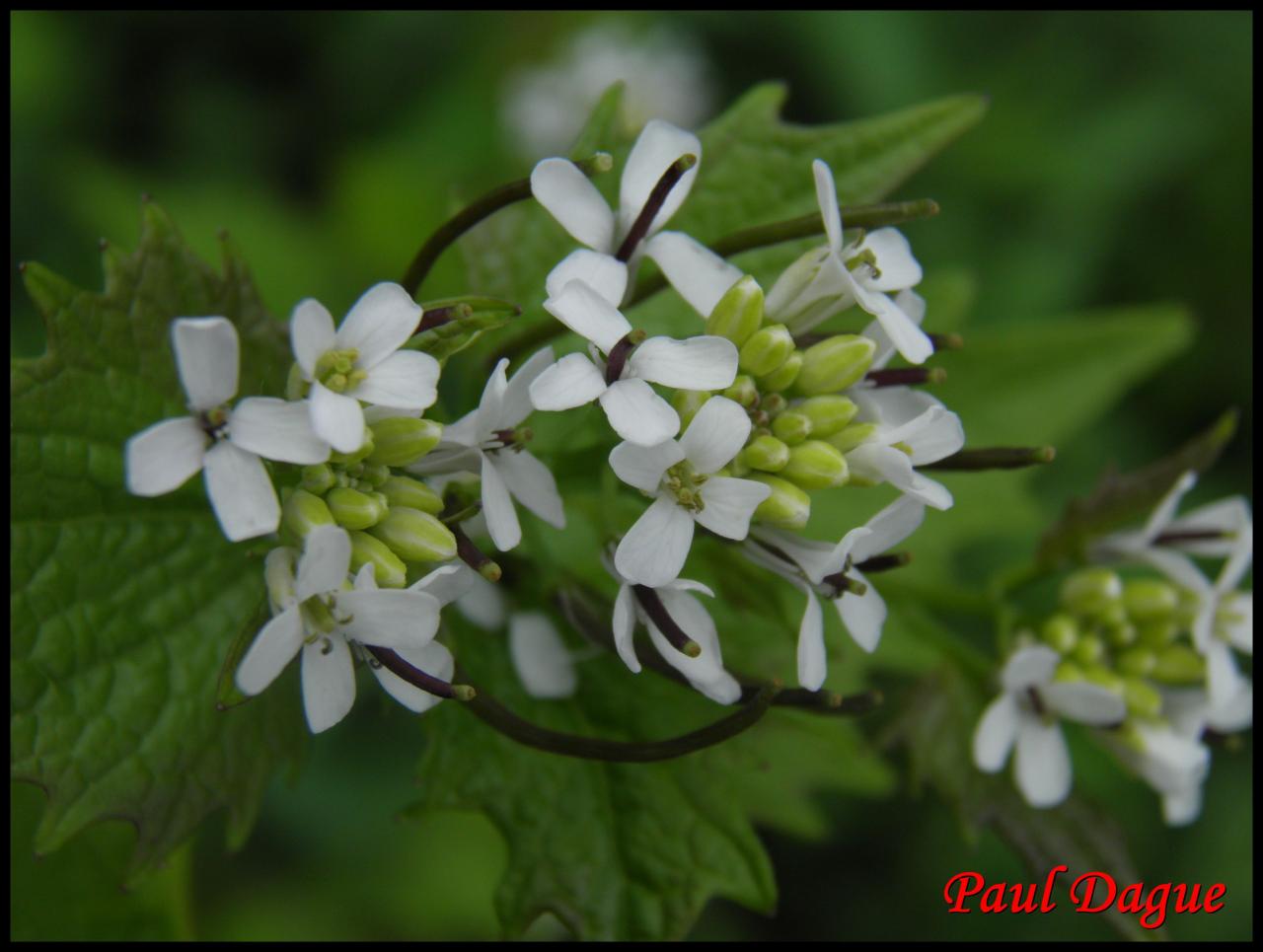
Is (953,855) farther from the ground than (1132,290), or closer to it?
closer to it

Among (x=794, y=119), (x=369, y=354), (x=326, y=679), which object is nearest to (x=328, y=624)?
(x=326, y=679)

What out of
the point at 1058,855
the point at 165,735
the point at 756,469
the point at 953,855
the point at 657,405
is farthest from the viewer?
the point at 953,855

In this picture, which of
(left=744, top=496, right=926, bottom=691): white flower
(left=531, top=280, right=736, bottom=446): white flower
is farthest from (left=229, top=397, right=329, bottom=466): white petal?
(left=744, top=496, right=926, bottom=691): white flower

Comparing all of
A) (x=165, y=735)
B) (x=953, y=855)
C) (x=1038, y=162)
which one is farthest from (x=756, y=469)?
(x=1038, y=162)

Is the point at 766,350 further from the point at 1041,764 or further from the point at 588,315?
the point at 1041,764

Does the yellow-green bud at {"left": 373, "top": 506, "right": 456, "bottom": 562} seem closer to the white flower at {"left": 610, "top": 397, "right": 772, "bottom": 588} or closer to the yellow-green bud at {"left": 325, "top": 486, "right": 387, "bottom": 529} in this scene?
the yellow-green bud at {"left": 325, "top": 486, "right": 387, "bottom": 529}

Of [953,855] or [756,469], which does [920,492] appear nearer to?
[756,469]
